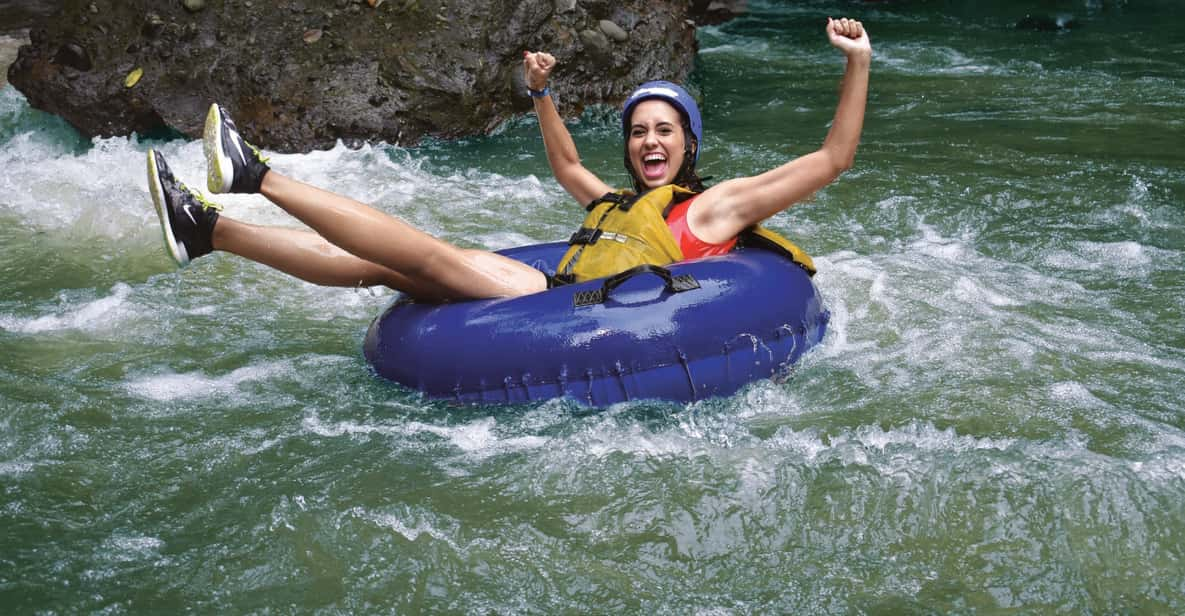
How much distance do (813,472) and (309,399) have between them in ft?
5.99

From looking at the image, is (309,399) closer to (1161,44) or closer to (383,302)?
(383,302)

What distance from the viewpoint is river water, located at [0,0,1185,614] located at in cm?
299

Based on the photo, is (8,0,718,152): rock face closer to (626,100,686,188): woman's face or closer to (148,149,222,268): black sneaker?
(626,100,686,188): woman's face

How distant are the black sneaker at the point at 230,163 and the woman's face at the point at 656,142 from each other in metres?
1.46

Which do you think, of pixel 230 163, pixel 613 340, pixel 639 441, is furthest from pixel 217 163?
pixel 639 441

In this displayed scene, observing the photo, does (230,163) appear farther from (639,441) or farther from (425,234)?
(639,441)

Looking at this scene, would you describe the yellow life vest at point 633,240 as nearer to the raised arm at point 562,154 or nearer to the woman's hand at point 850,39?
the raised arm at point 562,154

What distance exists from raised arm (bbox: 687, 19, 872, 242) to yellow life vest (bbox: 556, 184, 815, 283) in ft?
0.34

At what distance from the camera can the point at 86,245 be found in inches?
234

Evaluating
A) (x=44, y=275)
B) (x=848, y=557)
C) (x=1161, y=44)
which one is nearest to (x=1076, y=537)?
→ (x=848, y=557)

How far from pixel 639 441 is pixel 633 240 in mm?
841

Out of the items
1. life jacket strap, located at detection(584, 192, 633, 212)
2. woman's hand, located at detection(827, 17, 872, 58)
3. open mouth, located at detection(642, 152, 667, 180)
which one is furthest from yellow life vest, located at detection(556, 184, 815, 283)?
woman's hand, located at detection(827, 17, 872, 58)

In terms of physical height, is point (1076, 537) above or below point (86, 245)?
below

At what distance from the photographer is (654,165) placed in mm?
4449
